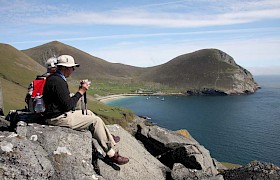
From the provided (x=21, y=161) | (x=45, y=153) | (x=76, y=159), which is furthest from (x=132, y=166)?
(x=21, y=161)

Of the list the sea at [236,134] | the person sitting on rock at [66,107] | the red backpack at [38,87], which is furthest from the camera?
the sea at [236,134]

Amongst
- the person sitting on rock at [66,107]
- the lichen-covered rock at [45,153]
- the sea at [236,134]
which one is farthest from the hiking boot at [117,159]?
the sea at [236,134]

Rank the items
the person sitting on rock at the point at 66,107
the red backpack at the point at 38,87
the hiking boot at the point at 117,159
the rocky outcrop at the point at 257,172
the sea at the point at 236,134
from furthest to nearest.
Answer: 1. the sea at the point at 236,134
2. the rocky outcrop at the point at 257,172
3. the hiking boot at the point at 117,159
4. the red backpack at the point at 38,87
5. the person sitting on rock at the point at 66,107

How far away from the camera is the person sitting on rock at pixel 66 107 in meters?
10.4

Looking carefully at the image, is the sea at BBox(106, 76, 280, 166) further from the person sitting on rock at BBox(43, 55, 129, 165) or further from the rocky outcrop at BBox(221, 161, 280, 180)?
the person sitting on rock at BBox(43, 55, 129, 165)

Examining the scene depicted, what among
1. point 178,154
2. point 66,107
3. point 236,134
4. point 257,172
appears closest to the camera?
point 66,107

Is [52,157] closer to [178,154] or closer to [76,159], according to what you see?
[76,159]

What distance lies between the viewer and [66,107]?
10.5 m

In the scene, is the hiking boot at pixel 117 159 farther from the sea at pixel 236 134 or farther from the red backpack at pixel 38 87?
the sea at pixel 236 134

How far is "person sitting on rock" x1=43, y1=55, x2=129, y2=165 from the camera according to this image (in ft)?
34.3

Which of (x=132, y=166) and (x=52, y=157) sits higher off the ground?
(x=52, y=157)

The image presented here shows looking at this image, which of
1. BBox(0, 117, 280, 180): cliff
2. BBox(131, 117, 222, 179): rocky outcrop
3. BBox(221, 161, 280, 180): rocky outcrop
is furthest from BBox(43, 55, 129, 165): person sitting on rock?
BBox(221, 161, 280, 180): rocky outcrop

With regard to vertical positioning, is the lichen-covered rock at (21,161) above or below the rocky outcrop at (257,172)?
above

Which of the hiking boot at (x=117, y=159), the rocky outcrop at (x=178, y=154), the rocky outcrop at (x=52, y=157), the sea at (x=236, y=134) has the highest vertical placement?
the rocky outcrop at (x=52, y=157)
